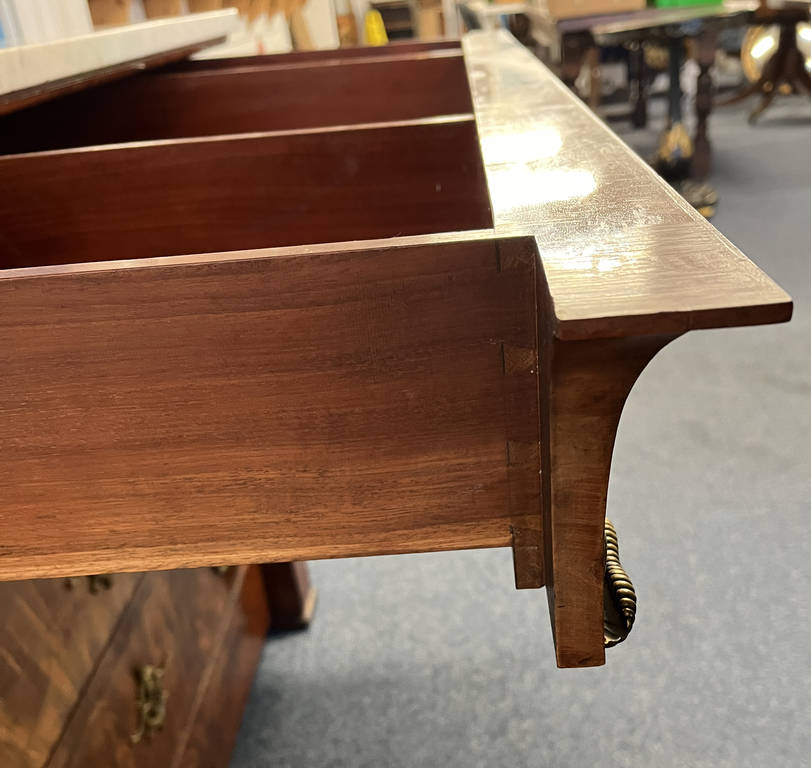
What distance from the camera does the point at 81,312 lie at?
19.1 inches

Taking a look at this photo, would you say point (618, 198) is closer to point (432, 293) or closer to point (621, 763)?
point (432, 293)

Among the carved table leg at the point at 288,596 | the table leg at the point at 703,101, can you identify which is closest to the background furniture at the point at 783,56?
the table leg at the point at 703,101

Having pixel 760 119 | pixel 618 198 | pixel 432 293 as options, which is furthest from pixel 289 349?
pixel 760 119

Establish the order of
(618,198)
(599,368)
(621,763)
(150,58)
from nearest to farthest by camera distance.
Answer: (599,368), (618,198), (621,763), (150,58)

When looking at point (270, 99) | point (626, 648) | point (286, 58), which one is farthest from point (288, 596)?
point (286, 58)

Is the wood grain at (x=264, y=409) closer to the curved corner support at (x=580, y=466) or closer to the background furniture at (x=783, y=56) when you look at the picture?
the curved corner support at (x=580, y=466)

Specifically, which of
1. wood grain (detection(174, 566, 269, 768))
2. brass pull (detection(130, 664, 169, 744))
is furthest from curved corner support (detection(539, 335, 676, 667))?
wood grain (detection(174, 566, 269, 768))

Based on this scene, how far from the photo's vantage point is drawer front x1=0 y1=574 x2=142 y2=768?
0.80 metres

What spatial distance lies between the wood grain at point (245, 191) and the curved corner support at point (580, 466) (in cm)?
40

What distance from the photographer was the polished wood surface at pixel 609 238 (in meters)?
A: 0.38

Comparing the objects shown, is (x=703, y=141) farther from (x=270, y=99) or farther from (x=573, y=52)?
(x=270, y=99)

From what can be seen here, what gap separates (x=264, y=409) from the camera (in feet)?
1.67

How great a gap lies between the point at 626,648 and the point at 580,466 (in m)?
1.00

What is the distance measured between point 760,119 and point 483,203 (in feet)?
14.7
